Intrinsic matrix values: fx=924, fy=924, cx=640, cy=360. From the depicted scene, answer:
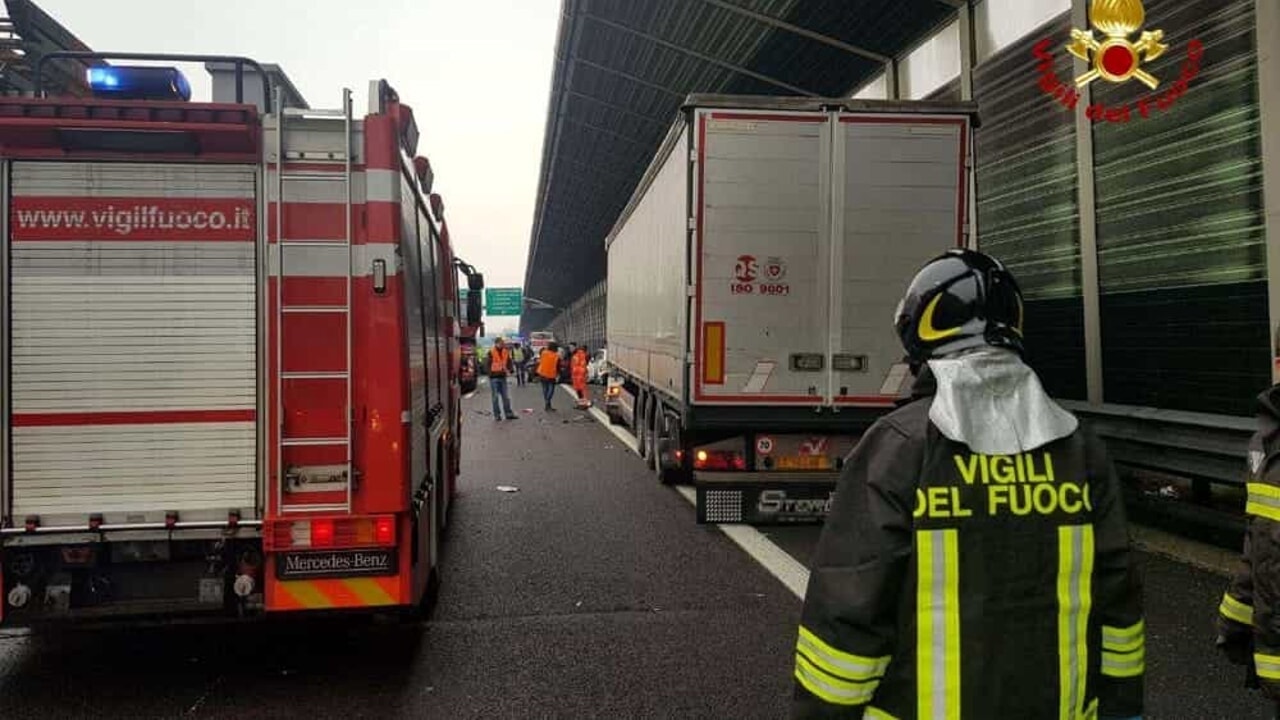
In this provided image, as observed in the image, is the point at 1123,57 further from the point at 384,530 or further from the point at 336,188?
the point at 384,530

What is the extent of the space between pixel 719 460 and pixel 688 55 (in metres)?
11.9

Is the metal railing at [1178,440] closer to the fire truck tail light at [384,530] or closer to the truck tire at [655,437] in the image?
the truck tire at [655,437]

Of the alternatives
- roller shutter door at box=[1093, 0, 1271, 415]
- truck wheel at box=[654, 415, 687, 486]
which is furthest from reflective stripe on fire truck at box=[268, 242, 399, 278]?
roller shutter door at box=[1093, 0, 1271, 415]

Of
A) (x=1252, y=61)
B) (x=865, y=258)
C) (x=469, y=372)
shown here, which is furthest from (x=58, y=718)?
(x=469, y=372)

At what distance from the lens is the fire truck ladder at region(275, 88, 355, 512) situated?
431 cm

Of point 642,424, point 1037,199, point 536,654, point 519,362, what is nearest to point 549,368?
point 642,424

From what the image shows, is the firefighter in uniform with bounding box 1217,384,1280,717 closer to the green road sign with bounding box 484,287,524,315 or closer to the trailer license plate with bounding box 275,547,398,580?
the trailer license plate with bounding box 275,547,398,580

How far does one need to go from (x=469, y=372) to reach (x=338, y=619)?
37.4 ft

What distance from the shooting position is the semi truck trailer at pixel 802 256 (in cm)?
756

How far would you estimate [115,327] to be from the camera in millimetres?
4262

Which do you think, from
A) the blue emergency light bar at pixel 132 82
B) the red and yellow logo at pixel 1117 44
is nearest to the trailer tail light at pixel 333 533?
the blue emergency light bar at pixel 132 82

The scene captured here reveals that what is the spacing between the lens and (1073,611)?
5.97ft

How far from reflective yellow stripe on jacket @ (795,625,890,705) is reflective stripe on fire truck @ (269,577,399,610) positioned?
3091 mm

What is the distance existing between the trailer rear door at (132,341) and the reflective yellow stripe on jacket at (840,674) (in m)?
3.33
